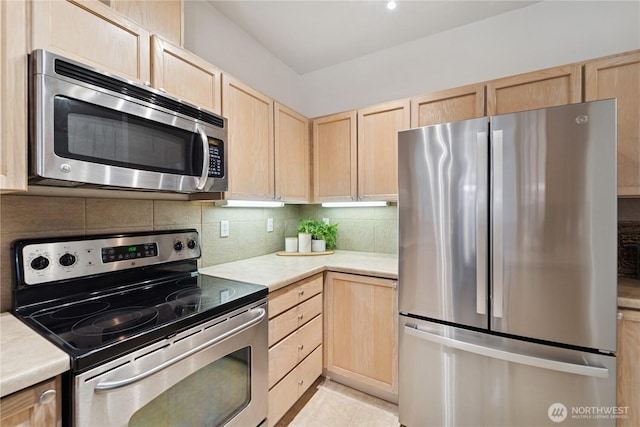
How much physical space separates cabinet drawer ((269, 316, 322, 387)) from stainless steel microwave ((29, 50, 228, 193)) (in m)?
1.01

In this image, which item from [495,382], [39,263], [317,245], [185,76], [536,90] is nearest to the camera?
[39,263]

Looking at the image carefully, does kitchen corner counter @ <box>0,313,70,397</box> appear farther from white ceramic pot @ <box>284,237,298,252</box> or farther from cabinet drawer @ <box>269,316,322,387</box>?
white ceramic pot @ <box>284,237,298,252</box>

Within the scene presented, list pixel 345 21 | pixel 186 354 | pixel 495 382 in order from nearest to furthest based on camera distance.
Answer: pixel 186 354 < pixel 495 382 < pixel 345 21

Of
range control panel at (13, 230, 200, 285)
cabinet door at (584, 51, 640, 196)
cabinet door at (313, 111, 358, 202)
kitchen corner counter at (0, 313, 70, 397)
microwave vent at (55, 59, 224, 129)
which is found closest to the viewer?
kitchen corner counter at (0, 313, 70, 397)

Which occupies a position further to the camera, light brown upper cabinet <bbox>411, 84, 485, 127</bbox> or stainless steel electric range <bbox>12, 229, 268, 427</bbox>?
light brown upper cabinet <bbox>411, 84, 485, 127</bbox>

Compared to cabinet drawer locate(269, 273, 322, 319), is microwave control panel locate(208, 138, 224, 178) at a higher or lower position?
higher

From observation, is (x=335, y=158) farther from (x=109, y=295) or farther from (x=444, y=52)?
(x=109, y=295)

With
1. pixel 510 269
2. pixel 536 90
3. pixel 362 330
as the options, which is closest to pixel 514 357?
pixel 510 269

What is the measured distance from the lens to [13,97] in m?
0.86

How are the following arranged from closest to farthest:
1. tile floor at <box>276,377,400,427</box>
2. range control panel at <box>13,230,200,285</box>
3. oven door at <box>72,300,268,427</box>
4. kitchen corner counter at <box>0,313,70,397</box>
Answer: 1. kitchen corner counter at <box>0,313,70,397</box>
2. oven door at <box>72,300,268,427</box>
3. range control panel at <box>13,230,200,285</box>
4. tile floor at <box>276,377,400,427</box>

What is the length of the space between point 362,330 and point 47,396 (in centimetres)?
158

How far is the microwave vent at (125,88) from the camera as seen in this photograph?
3.05ft

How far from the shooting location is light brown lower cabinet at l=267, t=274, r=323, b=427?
1527mm

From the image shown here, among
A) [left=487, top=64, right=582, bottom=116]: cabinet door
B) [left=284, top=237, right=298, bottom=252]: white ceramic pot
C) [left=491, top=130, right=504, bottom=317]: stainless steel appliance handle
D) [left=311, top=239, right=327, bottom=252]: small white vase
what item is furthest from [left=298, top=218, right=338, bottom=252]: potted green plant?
[left=487, top=64, right=582, bottom=116]: cabinet door
